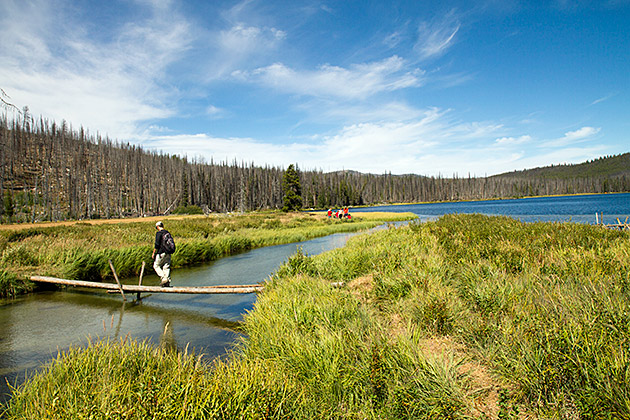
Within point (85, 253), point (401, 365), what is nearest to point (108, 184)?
point (85, 253)

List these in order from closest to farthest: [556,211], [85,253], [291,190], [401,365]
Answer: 1. [401,365]
2. [85,253]
3. [556,211]
4. [291,190]

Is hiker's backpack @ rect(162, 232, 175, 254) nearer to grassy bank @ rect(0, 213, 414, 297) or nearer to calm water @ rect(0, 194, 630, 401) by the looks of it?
calm water @ rect(0, 194, 630, 401)

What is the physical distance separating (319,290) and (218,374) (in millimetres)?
3862

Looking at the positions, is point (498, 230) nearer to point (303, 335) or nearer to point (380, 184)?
point (303, 335)

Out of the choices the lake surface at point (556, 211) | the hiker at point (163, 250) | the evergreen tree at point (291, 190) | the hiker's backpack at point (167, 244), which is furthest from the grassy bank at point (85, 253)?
the evergreen tree at point (291, 190)

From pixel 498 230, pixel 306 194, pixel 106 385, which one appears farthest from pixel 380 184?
pixel 106 385

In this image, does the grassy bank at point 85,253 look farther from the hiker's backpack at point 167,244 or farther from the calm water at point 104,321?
the hiker's backpack at point 167,244

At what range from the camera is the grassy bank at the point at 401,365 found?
3416 mm

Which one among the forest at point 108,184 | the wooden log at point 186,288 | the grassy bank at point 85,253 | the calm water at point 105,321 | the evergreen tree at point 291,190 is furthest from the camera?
the evergreen tree at point 291,190

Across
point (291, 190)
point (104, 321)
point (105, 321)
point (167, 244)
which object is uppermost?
point (291, 190)

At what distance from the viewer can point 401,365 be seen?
4.41 metres

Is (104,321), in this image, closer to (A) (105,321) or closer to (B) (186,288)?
(A) (105,321)

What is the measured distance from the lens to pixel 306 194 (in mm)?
127875

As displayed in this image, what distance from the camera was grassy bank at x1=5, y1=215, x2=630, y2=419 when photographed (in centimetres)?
342
